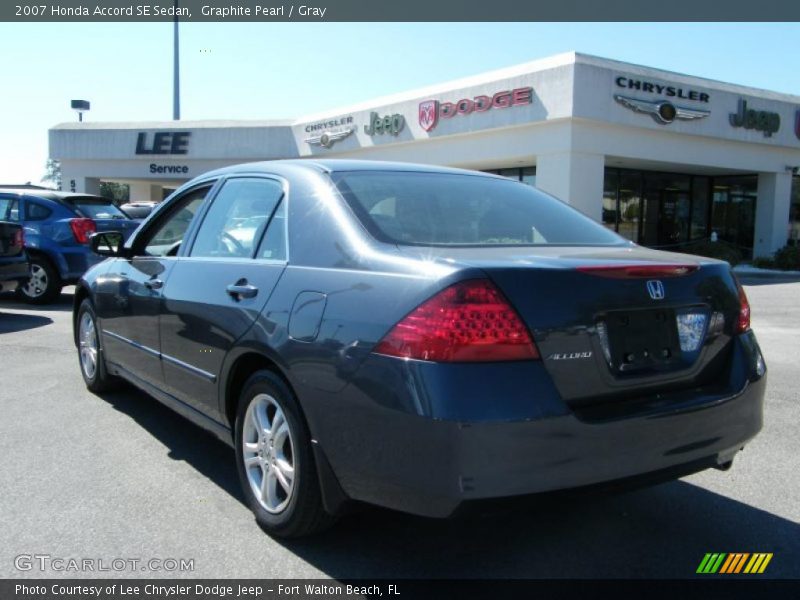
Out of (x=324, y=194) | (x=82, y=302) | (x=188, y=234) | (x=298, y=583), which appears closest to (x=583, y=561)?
(x=298, y=583)

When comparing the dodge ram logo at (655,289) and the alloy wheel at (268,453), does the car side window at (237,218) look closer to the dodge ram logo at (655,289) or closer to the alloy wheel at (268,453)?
the alloy wheel at (268,453)

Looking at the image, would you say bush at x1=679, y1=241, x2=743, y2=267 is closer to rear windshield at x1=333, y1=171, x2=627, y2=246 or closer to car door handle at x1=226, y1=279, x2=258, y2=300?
rear windshield at x1=333, y1=171, x2=627, y2=246

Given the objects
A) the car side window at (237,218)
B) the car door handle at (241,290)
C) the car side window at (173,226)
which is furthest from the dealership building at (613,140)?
the car door handle at (241,290)

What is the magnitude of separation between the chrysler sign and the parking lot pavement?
51.1ft

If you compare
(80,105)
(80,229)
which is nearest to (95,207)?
(80,229)

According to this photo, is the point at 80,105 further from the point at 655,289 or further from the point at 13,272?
the point at 655,289

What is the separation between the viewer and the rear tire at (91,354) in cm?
523

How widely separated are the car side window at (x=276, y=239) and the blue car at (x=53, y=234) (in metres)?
7.91

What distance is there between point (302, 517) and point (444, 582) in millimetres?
625

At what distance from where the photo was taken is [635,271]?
2646mm

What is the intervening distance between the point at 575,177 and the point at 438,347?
1728 centimetres

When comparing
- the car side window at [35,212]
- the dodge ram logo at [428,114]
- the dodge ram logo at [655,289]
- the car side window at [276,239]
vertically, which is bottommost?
the dodge ram logo at [655,289]

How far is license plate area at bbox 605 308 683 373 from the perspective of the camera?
8.42 feet

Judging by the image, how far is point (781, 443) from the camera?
4.34 meters
